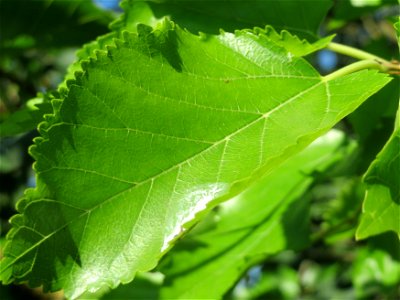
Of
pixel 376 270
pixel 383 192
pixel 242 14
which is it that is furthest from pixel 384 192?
pixel 376 270

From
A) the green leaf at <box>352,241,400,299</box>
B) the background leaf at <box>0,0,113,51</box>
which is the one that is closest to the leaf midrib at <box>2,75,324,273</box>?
the background leaf at <box>0,0,113,51</box>

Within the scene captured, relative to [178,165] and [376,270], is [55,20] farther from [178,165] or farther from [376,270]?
[376,270]

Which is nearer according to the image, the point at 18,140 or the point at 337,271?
the point at 18,140

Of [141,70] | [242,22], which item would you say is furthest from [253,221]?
[141,70]

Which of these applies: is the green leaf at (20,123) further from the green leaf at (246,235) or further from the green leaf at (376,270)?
the green leaf at (376,270)

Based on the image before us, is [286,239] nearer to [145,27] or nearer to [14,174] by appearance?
[145,27]

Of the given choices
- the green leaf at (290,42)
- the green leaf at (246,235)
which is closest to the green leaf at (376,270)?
the green leaf at (246,235)
